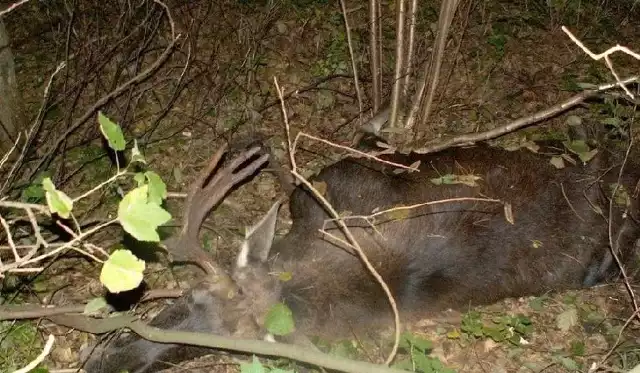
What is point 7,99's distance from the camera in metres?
5.59

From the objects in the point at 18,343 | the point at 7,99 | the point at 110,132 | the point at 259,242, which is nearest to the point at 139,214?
the point at 110,132

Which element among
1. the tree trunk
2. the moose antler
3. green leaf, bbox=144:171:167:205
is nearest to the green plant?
the moose antler

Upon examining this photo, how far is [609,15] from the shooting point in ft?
25.8

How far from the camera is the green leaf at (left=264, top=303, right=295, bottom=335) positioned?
14.1ft

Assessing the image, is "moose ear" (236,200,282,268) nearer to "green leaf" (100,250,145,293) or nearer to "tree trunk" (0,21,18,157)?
"green leaf" (100,250,145,293)

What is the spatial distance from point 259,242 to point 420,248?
1.22 metres

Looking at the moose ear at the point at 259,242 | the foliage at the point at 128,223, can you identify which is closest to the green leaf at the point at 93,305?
the moose ear at the point at 259,242

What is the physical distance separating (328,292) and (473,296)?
111cm

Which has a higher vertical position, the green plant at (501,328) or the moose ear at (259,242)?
the moose ear at (259,242)

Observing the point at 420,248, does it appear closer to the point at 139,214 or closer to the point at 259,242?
the point at 259,242

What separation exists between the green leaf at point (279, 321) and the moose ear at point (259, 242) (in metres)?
0.47

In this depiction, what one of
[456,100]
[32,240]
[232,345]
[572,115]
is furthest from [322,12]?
[232,345]

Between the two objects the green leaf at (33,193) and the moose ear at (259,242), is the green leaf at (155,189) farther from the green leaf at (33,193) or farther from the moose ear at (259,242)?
the green leaf at (33,193)

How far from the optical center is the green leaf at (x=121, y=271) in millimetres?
2465
